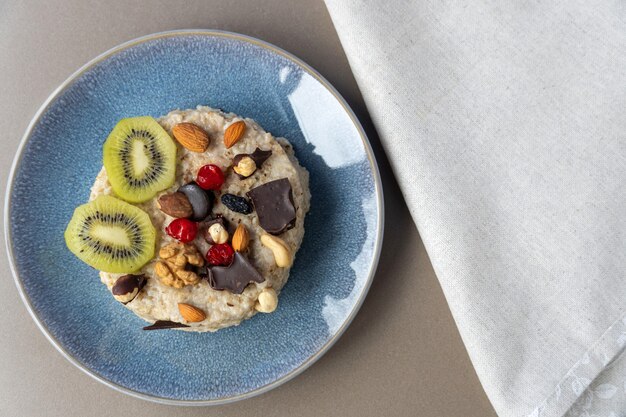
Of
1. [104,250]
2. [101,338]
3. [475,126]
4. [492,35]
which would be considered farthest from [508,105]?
[101,338]

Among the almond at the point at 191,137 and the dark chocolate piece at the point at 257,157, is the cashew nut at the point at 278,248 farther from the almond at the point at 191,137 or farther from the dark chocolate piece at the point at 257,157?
the almond at the point at 191,137

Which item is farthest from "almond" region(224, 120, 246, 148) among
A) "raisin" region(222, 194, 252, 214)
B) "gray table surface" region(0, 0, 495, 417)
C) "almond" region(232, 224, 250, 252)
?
"gray table surface" region(0, 0, 495, 417)

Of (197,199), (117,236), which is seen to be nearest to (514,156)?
(197,199)

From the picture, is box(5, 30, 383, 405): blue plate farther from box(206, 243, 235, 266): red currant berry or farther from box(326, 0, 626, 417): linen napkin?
box(206, 243, 235, 266): red currant berry

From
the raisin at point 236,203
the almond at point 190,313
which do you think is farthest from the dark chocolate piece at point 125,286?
the raisin at point 236,203

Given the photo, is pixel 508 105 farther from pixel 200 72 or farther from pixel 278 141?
pixel 200 72

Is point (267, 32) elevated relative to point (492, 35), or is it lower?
lower
